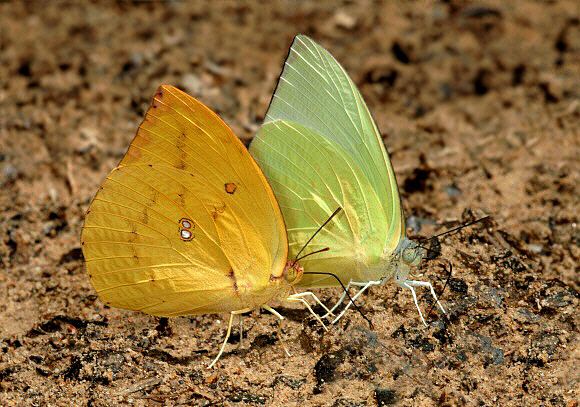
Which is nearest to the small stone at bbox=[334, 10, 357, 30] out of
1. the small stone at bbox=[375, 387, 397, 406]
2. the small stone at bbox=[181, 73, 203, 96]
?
the small stone at bbox=[181, 73, 203, 96]

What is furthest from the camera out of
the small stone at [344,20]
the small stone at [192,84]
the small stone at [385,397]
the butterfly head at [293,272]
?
the small stone at [344,20]

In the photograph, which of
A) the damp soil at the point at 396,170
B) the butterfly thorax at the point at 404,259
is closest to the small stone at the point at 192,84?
the damp soil at the point at 396,170

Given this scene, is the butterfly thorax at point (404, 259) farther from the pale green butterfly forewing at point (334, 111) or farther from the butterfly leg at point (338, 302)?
the butterfly leg at point (338, 302)

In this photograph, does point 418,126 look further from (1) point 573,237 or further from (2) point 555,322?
(2) point 555,322

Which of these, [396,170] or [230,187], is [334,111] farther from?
[396,170]

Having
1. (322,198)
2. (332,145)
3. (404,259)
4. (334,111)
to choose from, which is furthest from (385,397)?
(334,111)

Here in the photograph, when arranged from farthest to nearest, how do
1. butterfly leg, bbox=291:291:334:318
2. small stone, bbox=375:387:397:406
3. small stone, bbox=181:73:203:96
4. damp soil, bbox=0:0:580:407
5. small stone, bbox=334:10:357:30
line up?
small stone, bbox=334:10:357:30 < small stone, bbox=181:73:203:96 < butterfly leg, bbox=291:291:334:318 < damp soil, bbox=0:0:580:407 < small stone, bbox=375:387:397:406

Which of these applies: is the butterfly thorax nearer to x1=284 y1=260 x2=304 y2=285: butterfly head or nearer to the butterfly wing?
the butterfly wing

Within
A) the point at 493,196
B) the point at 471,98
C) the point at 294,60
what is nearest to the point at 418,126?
the point at 471,98
